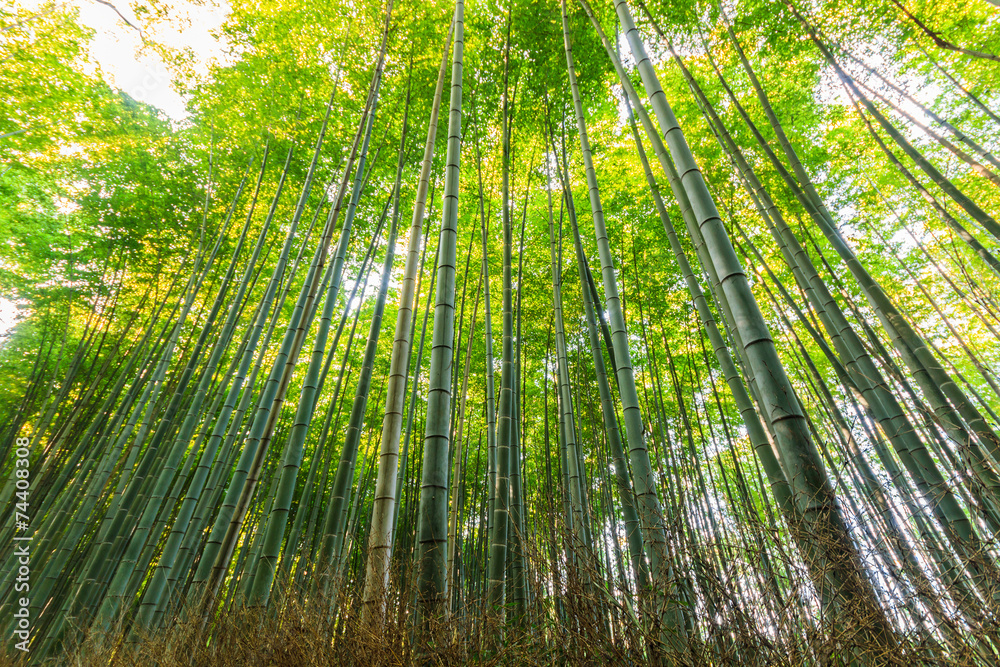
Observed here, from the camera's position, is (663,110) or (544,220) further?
(544,220)

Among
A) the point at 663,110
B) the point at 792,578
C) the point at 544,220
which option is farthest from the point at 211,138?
the point at 792,578

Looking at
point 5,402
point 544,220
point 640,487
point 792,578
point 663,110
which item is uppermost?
point 544,220

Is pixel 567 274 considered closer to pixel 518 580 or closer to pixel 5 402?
pixel 518 580

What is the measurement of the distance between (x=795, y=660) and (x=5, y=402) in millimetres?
9208

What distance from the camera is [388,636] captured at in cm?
153

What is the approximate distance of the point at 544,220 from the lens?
6656mm

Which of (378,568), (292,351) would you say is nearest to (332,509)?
(292,351)

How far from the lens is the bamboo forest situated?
1571 millimetres

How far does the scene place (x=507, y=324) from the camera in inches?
128

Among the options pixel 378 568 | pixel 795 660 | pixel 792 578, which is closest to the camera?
pixel 795 660

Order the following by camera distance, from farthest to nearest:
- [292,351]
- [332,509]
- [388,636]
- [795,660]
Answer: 1. [332,509]
2. [292,351]
3. [388,636]
4. [795,660]

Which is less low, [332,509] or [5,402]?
[5,402]

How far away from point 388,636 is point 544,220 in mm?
5950

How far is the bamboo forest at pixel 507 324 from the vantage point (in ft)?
5.16
